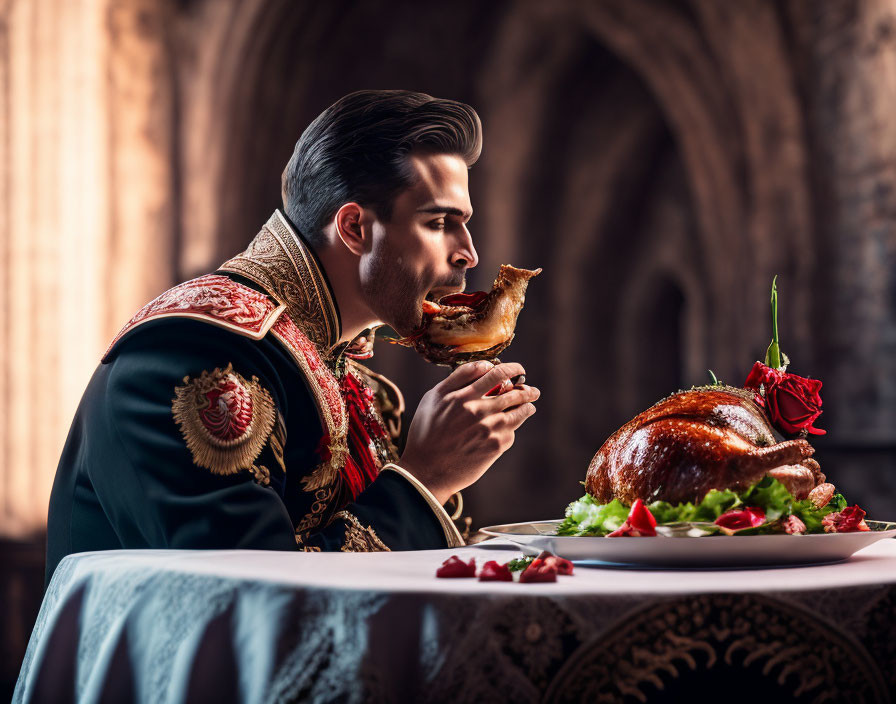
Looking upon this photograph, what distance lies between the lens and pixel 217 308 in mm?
2186

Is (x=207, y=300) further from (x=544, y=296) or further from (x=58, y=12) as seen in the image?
(x=544, y=296)

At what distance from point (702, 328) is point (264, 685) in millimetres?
11305

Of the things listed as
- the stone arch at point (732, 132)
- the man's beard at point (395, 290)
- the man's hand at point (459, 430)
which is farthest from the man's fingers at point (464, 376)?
the stone arch at point (732, 132)

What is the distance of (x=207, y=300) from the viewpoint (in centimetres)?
220

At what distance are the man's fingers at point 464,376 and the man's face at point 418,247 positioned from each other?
0.92 ft

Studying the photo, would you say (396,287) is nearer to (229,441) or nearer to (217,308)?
(217,308)

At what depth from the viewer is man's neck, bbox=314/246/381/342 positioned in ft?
8.51

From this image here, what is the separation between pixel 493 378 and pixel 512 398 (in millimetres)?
62

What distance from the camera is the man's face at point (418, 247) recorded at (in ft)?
8.30

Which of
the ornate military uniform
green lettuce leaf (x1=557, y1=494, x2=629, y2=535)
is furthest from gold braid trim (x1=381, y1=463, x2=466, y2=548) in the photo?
green lettuce leaf (x1=557, y1=494, x2=629, y2=535)

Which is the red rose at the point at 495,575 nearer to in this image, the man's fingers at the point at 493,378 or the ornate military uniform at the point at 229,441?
the ornate military uniform at the point at 229,441

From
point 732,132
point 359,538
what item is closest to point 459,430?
point 359,538

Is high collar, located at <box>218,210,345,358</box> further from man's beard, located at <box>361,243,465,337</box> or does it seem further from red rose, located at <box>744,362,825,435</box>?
red rose, located at <box>744,362,825,435</box>

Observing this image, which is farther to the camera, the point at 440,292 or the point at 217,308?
the point at 440,292
